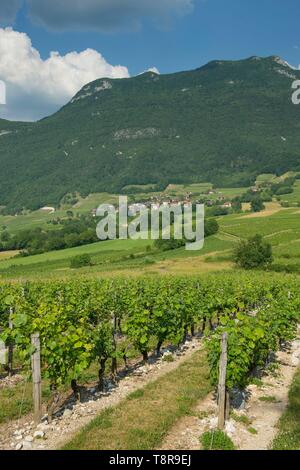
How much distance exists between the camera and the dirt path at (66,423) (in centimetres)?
909

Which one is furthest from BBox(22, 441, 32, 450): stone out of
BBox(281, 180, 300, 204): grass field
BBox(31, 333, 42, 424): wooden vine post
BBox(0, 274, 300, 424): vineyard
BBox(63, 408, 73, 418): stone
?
BBox(281, 180, 300, 204): grass field

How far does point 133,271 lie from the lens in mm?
58281

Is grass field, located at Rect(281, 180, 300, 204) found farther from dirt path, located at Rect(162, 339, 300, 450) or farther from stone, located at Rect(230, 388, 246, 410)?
stone, located at Rect(230, 388, 246, 410)

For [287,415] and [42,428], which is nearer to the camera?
[42,428]

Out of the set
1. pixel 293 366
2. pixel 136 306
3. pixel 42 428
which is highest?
pixel 136 306

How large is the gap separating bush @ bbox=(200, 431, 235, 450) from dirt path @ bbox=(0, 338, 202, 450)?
112 inches

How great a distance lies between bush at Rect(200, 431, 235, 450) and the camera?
8.99m

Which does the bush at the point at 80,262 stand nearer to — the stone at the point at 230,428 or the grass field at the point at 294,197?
the stone at the point at 230,428

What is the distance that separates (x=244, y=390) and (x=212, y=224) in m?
79.0

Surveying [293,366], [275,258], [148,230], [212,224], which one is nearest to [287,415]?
[293,366]

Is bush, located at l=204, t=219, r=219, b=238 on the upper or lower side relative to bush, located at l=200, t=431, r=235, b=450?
lower

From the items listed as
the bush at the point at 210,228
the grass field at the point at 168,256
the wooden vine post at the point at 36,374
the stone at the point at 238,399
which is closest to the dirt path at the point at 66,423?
the wooden vine post at the point at 36,374

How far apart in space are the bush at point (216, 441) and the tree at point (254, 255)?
5207 cm
